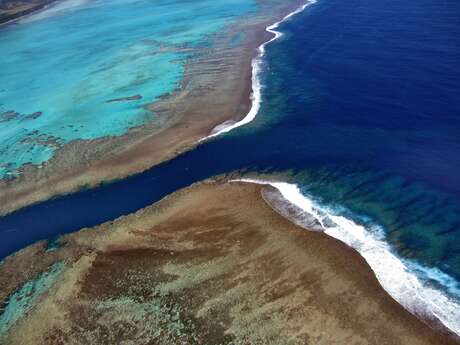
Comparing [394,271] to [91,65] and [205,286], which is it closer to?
[205,286]

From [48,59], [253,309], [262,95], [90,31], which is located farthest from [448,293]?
[90,31]

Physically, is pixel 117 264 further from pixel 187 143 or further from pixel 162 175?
pixel 187 143

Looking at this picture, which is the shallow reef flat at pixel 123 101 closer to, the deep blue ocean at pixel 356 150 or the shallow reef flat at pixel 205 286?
the deep blue ocean at pixel 356 150

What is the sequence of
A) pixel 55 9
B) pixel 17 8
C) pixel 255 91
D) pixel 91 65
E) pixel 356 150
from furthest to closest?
1. pixel 17 8
2. pixel 55 9
3. pixel 91 65
4. pixel 255 91
5. pixel 356 150

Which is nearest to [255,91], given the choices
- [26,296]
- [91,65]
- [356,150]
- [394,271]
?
[356,150]

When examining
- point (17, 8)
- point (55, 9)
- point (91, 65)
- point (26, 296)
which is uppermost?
point (17, 8)

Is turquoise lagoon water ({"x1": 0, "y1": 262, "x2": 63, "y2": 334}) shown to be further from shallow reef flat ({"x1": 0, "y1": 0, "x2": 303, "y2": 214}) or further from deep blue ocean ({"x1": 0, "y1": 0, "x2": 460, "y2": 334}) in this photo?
shallow reef flat ({"x1": 0, "y1": 0, "x2": 303, "y2": 214})
